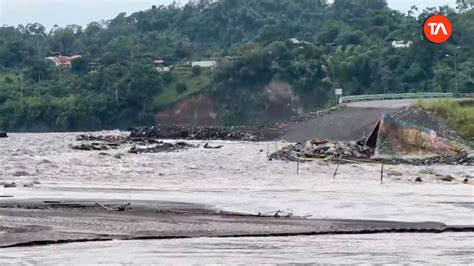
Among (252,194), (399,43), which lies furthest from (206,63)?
(252,194)

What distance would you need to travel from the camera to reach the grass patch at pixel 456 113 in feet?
170

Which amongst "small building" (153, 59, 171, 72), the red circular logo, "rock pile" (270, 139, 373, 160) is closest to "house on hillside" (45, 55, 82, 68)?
"small building" (153, 59, 171, 72)

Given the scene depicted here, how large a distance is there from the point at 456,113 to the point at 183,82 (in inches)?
2355

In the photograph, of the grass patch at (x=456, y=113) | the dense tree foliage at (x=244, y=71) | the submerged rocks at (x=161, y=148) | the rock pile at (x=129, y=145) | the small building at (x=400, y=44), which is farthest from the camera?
the small building at (x=400, y=44)

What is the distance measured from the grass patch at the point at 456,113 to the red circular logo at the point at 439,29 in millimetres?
34569

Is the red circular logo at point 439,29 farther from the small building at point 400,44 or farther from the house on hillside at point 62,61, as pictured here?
the house on hillside at point 62,61

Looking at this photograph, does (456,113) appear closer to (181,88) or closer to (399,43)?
(399,43)

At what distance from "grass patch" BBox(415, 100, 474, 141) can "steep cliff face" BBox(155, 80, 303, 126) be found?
4005 cm

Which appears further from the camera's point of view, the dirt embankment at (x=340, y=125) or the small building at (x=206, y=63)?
the small building at (x=206, y=63)

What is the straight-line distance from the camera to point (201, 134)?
69.8m

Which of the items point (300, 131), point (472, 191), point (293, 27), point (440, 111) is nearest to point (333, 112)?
point (300, 131)

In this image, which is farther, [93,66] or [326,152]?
[93,66]

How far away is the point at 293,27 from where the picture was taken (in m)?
143

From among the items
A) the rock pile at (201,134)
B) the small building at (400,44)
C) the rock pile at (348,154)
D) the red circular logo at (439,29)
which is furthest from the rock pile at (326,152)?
the small building at (400,44)
